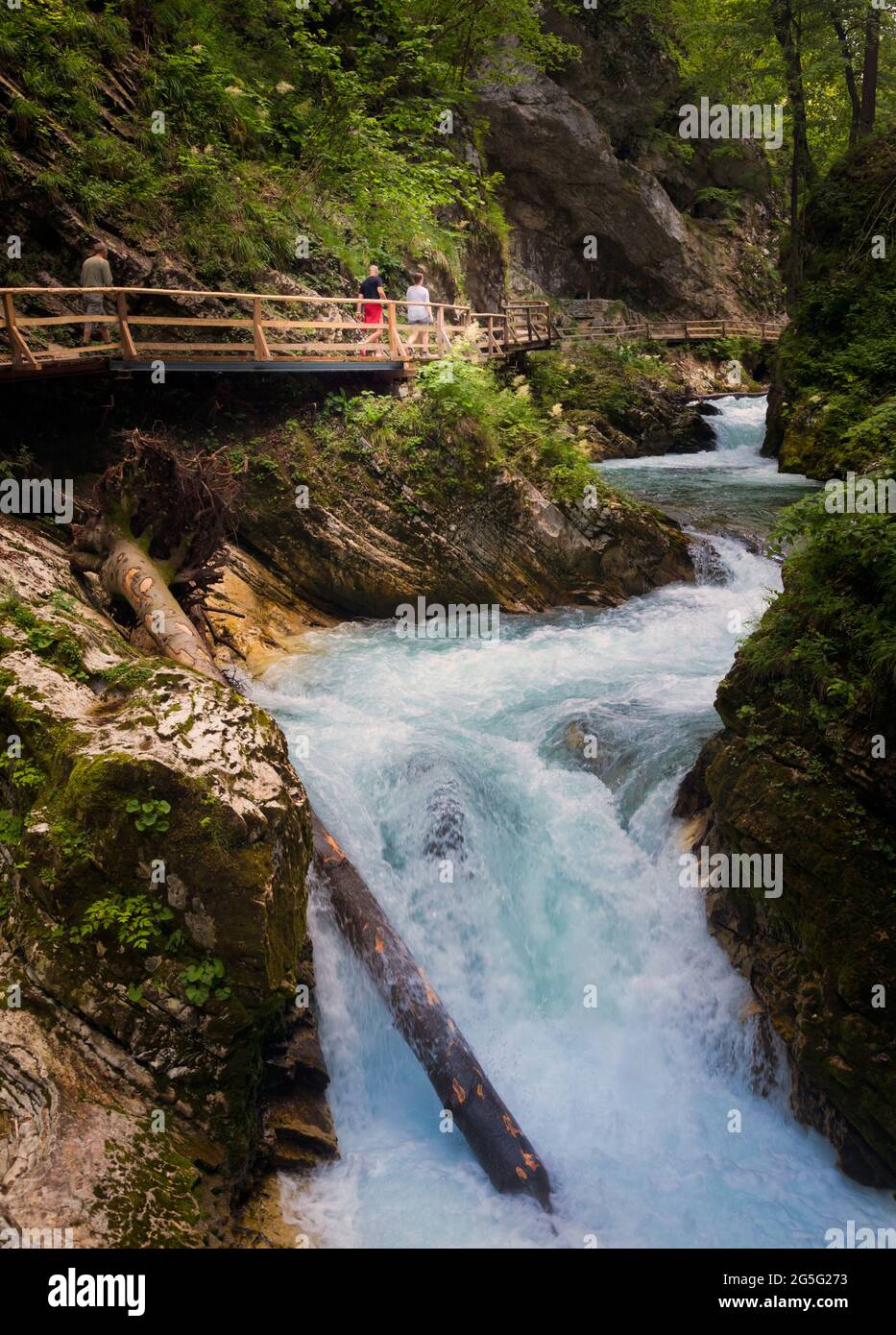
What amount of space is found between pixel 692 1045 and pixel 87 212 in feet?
45.9

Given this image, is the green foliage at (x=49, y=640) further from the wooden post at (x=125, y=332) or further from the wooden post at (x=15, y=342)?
the wooden post at (x=125, y=332)

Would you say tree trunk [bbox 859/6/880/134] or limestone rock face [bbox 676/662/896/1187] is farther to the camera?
tree trunk [bbox 859/6/880/134]

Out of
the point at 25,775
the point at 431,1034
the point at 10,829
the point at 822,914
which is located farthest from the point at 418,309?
the point at 431,1034

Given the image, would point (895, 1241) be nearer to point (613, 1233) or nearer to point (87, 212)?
point (613, 1233)

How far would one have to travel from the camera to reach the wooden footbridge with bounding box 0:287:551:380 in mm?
11336

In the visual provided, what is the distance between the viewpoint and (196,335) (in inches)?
546

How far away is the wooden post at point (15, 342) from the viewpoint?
34.4 feet

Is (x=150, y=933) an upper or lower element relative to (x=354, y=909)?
upper

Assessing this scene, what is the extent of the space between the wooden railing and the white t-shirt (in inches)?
603

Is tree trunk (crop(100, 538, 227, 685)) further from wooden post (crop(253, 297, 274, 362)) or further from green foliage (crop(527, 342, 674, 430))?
green foliage (crop(527, 342, 674, 430))

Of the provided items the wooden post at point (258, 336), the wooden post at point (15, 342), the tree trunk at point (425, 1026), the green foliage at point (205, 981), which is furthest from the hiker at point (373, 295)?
the green foliage at point (205, 981)

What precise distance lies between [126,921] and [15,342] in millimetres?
8211

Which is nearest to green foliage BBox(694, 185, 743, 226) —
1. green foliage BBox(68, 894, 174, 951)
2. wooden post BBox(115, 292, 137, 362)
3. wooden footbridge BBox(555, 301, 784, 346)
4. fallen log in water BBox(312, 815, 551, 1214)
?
wooden footbridge BBox(555, 301, 784, 346)

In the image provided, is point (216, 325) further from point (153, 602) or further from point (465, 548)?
point (153, 602)
